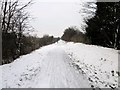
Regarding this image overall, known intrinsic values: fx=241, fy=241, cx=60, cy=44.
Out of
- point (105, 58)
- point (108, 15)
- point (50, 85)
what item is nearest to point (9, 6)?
point (108, 15)

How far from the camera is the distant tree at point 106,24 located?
27750 mm

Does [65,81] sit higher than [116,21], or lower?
lower

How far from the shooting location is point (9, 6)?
96.7 ft

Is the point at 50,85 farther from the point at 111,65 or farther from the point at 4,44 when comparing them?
the point at 4,44

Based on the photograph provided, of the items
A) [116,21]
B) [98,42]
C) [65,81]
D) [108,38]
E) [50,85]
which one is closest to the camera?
[50,85]

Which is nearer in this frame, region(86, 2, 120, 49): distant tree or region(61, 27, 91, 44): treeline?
region(86, 2, 120, 49): distant tree

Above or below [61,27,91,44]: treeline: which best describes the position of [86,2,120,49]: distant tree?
above

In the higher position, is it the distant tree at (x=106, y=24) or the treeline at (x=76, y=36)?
the distant tree at (x=106, y=24)

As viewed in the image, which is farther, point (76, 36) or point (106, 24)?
point (76, 36)

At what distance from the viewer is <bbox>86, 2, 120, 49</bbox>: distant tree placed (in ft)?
91.0

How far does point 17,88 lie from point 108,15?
2042 cm

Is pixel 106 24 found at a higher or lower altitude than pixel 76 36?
higher

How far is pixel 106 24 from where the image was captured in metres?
30.1

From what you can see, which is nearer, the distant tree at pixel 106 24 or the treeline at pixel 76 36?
the distant tree at pixel 106 24
